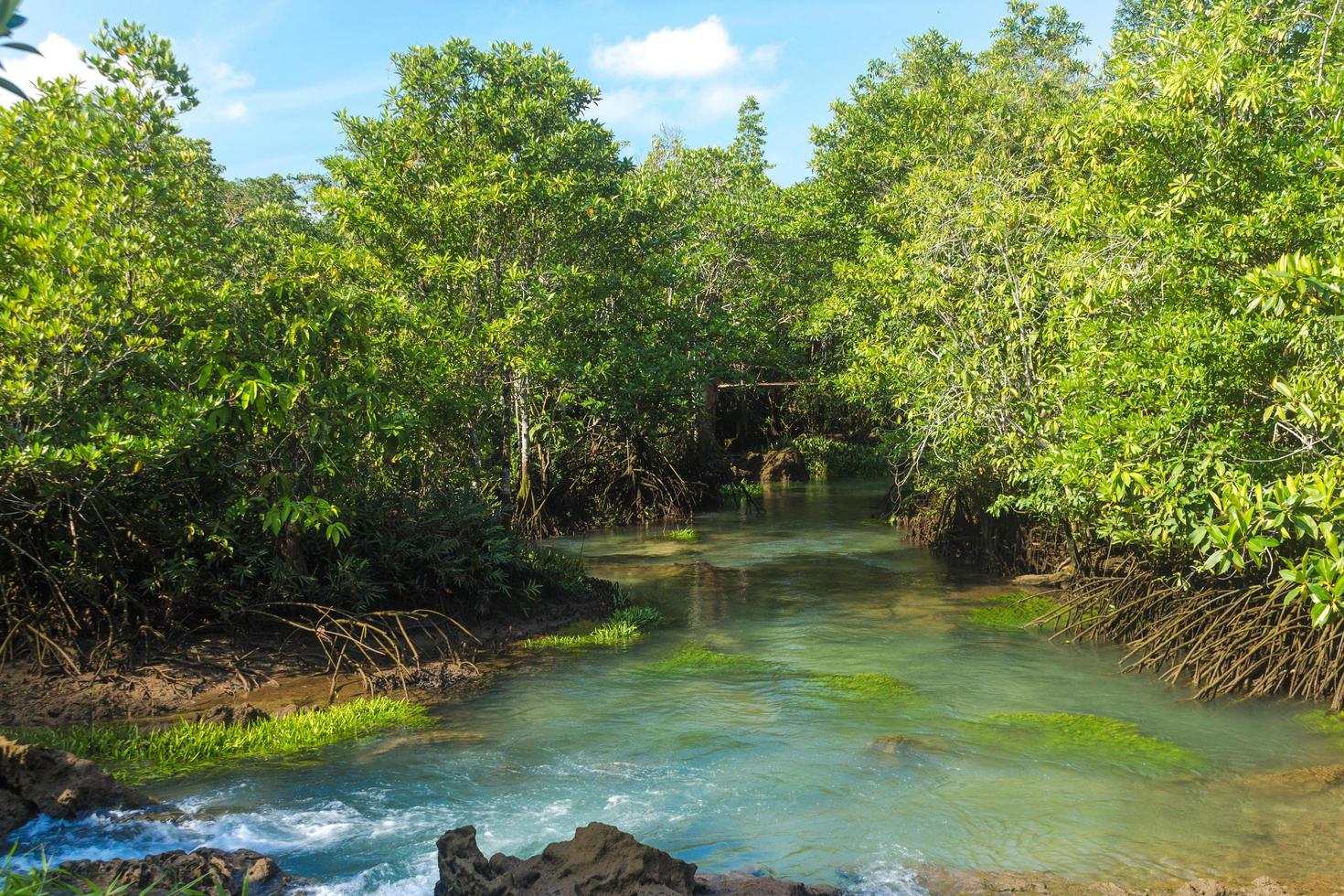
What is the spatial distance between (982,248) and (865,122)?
45.8 feet

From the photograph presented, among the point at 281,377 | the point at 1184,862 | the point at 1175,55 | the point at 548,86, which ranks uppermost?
the point at 548,86

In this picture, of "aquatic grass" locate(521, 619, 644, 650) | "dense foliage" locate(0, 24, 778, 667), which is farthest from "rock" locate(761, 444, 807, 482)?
"aquatic grass" locate(521, 619, 644, 650)

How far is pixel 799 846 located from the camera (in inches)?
273

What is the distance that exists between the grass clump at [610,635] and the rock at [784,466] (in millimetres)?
17711

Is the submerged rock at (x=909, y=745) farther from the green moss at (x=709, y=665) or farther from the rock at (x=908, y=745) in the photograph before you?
the green moss at (x=709, y=665)

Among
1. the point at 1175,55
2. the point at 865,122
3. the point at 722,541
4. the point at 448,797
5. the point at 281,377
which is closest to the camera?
the point at 448,797

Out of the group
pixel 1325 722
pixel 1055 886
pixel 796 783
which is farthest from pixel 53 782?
pixel 1325 722

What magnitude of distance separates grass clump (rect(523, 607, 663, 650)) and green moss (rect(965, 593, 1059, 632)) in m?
4.32

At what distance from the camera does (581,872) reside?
542cm

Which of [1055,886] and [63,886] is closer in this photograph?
[63,886]

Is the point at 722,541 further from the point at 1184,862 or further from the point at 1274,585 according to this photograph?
the point at 1184,862

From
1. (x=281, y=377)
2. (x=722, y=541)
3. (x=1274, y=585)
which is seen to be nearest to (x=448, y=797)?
(x=281, y=377)

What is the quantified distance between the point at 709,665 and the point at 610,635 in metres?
1.69

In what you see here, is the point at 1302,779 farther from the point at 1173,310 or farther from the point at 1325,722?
the point at 1173,310
